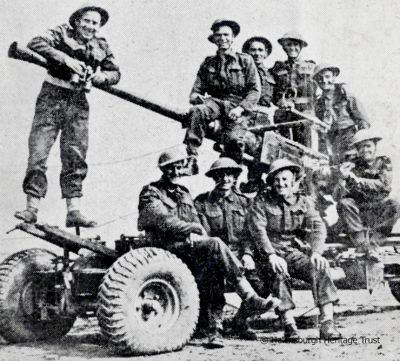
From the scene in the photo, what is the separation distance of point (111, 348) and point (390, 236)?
4.07 metres

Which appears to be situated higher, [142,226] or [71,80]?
[71,80]

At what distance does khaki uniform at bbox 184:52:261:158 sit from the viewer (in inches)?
321

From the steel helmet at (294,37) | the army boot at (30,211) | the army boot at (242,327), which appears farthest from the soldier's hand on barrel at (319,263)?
the steel helmet at (294,37)

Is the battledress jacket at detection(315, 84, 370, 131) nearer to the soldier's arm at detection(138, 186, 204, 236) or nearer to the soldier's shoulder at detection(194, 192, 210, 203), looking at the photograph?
the soldier's shoulder at detection(194, 192, 210, 203)

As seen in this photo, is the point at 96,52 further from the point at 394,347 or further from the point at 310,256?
the point at 394,347

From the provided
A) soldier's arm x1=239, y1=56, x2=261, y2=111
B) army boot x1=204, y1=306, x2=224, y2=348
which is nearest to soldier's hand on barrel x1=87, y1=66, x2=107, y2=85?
soldier's arm x1=239, y1=56, x2=261, y2=111

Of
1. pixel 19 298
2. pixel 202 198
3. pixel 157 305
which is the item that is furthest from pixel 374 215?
pixel 19 298

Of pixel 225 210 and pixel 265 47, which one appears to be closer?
pixel 225 210

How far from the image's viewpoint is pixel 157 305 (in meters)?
6.25

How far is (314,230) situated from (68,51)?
3278mm

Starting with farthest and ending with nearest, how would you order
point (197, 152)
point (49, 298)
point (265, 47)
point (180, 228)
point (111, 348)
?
point (265, 47)
point (197, 152)
point (49, 298)
point (180, 228)
point (111, 348)

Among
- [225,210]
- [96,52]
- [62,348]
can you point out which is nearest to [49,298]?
[62,348]

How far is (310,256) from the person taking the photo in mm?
6805

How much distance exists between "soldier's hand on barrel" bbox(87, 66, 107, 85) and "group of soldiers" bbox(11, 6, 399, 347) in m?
0.01
